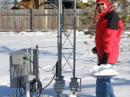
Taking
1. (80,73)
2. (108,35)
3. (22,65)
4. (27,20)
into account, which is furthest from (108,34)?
(27,20)

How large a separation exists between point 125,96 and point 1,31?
2406 cm

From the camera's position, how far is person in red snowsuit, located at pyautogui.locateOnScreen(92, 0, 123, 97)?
715 cm

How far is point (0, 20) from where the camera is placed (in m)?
32.5

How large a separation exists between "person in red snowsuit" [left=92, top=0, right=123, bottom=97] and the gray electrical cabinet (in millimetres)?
1437

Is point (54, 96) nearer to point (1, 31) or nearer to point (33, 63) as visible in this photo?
point (33, 63)

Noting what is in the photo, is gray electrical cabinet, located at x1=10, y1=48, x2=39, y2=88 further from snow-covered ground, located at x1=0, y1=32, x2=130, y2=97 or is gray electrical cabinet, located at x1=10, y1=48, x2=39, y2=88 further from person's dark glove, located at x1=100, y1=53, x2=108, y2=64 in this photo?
person's dark glove, located at x1=100, y1=53, x2=108, y2=64

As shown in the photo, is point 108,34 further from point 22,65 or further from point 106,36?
point 22,65

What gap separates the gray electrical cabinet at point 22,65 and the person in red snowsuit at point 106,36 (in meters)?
1.44

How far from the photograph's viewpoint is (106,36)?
23.5ft

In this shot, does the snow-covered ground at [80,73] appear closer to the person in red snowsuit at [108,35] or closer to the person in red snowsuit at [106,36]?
the person in red snowsuit at [106,36]

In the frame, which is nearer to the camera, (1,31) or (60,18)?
(60,18)

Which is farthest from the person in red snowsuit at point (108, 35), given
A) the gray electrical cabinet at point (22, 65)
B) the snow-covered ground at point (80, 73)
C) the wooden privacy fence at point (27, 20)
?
the wooden privacy fence at point (27, 20)

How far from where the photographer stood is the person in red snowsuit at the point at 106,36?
7148 millimetres

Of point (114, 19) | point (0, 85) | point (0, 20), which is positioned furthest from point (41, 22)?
point (114, 19)
